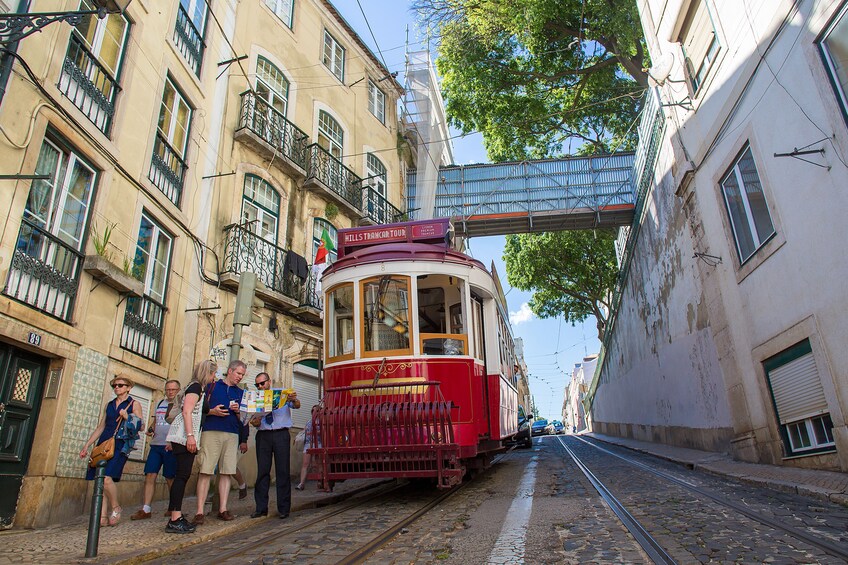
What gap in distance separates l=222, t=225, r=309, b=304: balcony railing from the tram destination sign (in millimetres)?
3629

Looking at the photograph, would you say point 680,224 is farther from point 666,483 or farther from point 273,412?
point 273,412

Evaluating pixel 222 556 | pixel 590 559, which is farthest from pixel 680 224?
pixel 222 556

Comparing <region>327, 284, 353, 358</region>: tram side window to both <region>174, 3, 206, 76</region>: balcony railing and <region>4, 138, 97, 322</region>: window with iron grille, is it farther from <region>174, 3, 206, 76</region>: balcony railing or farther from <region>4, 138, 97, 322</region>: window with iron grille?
<region>174, 3, 206, 76</region>: balcony railing

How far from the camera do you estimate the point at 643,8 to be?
11.9 metres

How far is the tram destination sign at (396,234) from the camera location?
7.82 m

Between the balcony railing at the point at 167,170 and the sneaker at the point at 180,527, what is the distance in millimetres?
A: 6075

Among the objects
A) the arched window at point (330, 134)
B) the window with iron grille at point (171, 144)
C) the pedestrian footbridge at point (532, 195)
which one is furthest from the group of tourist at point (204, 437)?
the pedestrian footbridge at point (532, 195)

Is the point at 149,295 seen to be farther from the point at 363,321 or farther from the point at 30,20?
the point at 30,20

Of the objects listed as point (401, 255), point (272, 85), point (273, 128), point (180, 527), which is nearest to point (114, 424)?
point (180, 527)

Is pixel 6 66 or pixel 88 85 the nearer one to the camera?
pixel 6 66

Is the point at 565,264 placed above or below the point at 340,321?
above

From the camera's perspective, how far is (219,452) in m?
5.36

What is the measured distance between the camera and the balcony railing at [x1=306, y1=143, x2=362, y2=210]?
14.0 metres

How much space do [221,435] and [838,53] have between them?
761 cm
